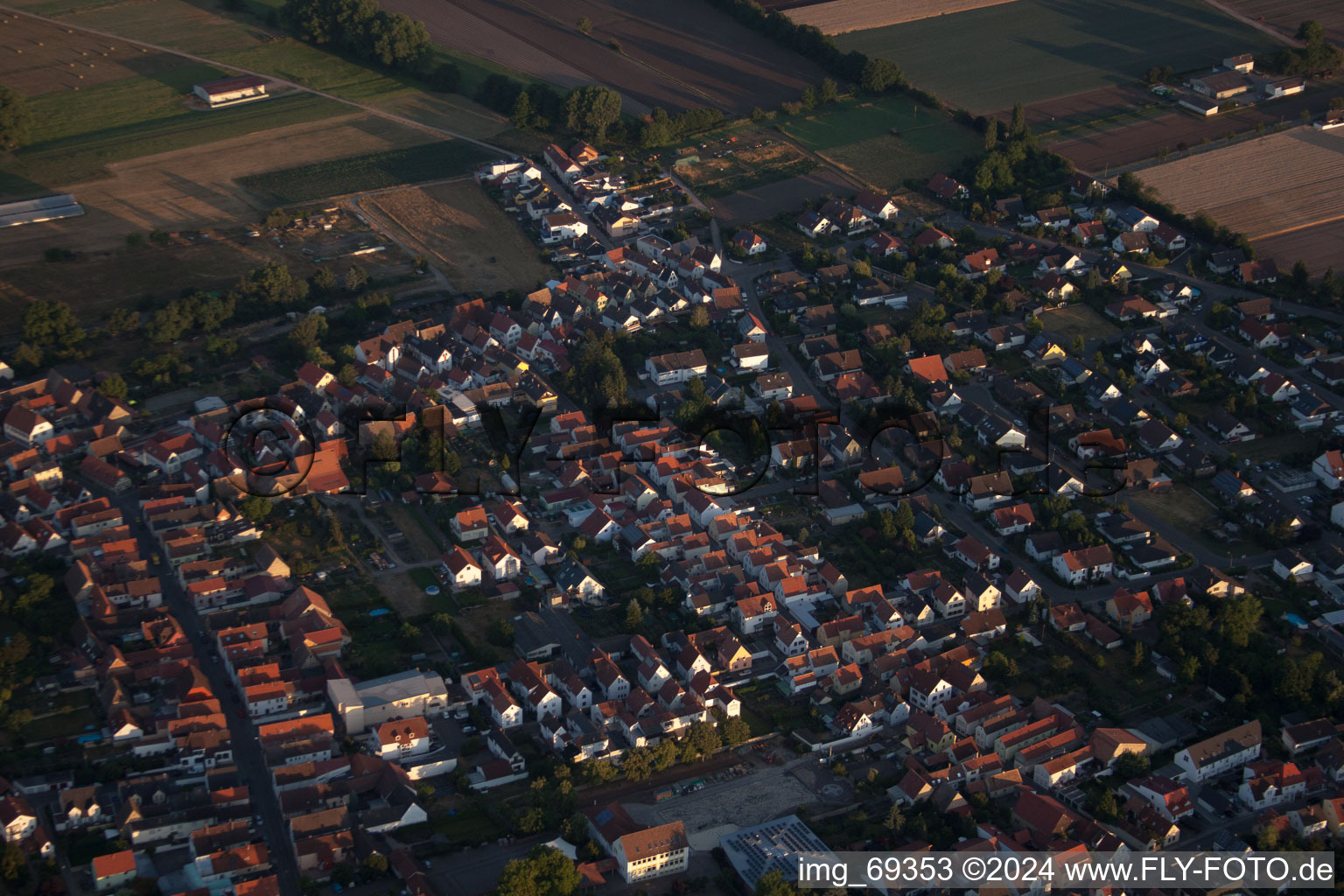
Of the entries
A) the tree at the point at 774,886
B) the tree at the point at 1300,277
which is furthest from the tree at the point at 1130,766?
the tree at the point at 1300,277

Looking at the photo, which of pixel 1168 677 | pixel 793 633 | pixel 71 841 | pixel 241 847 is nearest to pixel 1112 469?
pixel 1168 677

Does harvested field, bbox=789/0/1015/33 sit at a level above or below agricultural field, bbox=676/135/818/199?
above

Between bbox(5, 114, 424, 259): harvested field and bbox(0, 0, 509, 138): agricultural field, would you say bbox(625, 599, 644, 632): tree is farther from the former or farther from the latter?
bbox(0, 0, 509, 138): agricultural field

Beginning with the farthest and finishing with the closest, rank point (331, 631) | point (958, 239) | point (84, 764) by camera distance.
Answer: point (958, 239) → point (331, 631) → point (84, 764)

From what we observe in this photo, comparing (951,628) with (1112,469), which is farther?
(1112,469)

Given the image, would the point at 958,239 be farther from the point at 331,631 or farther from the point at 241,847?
the point at 241,847

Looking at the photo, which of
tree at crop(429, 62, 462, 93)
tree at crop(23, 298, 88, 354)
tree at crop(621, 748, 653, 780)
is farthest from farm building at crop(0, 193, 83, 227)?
tree at crop(621, 748, 653, 780)

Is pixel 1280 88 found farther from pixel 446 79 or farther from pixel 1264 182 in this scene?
pixel 446 79
